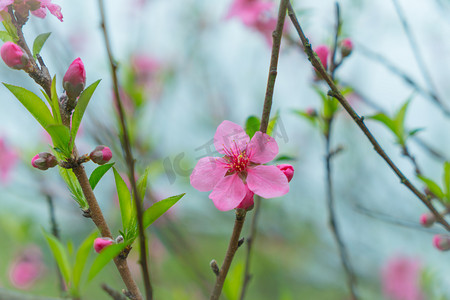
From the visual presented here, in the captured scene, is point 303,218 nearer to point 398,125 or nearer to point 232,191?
point 398,125

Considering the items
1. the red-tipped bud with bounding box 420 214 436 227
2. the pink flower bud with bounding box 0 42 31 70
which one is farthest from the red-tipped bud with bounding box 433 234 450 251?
the pink flower bud with bounding box 0 42 31 70

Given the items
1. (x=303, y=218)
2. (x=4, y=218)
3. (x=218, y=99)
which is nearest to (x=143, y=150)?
(x=4, y=218)

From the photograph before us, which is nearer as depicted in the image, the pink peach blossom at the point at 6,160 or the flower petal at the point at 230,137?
the flower petal at the point at 230,137

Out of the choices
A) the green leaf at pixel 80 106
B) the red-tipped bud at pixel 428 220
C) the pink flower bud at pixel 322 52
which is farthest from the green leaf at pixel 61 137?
the red-tipped bud at pixel 428 220

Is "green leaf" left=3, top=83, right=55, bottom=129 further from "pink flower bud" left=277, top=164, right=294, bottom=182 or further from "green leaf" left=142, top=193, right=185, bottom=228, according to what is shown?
"pink flower bud" left=277, top=164, right=294, bottom=182

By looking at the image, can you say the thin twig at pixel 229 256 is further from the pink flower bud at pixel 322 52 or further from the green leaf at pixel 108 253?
the pink flower bud at pixel 322 52

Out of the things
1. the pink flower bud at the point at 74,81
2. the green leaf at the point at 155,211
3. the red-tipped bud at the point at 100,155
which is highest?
the pink flower bud at the point at 74,81

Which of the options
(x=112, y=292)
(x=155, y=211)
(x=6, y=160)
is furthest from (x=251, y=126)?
(x=6, y=160)
